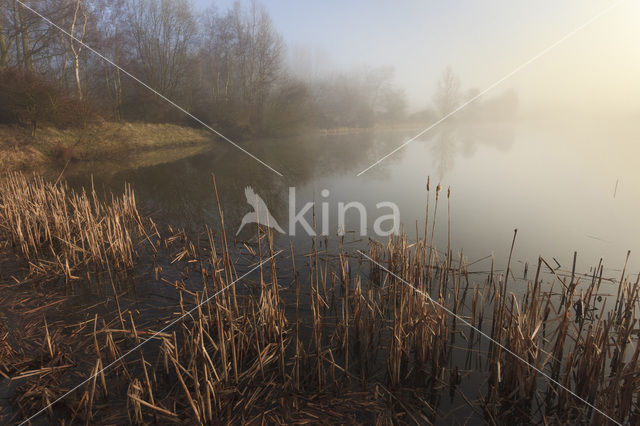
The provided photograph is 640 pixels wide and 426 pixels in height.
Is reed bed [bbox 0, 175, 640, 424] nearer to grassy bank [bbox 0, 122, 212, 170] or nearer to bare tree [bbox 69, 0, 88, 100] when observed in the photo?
grassy bank [bbox 0, 122, 212, 170]

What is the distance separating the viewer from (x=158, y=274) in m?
5.92

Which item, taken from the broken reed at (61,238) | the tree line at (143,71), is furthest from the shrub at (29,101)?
the broken reed at (61,238)

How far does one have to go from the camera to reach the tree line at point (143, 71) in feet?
68.1

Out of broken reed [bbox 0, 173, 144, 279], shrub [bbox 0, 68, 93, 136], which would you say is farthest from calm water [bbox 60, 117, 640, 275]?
shrub [bbox 0, 68, 93, 136]

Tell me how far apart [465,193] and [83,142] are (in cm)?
2361

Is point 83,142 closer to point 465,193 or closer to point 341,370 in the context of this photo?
point 465,193

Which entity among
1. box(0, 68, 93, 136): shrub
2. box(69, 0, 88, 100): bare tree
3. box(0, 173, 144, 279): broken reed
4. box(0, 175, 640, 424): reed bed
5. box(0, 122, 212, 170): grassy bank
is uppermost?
box(69, 0, 88, 100): bare tree

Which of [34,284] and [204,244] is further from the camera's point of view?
[204,244]

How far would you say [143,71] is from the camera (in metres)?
35.3

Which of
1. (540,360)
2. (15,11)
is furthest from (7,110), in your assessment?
(540,360)

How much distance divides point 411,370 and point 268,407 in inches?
62.1

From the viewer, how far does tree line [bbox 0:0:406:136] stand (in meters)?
20.8

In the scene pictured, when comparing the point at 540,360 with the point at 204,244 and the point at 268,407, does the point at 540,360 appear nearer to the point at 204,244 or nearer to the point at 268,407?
the point at 268,407

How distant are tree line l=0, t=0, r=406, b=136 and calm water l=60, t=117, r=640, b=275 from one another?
5.88m
